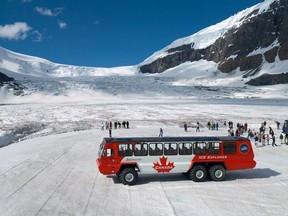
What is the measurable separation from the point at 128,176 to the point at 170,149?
104 inches

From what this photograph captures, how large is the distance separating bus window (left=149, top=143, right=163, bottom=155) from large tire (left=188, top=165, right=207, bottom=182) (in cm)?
205

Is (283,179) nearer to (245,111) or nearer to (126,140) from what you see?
(126,140)

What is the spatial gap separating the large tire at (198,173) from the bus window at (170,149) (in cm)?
133

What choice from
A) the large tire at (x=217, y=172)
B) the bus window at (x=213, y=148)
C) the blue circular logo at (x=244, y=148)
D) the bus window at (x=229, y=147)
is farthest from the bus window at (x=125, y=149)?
the blue circular logo at (x=244, y=148)

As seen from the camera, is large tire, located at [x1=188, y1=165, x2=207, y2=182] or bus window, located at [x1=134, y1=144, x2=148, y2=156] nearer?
bus window, located at [x1=134, y1=144, x2=148, y2=156]

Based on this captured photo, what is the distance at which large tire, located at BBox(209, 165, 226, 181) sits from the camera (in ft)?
65.3

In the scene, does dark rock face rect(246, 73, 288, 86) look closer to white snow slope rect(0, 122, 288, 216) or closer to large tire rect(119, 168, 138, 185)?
white snow slope rect(0, 122, 288, 216)

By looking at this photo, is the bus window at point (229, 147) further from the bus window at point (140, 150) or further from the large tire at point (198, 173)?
the bus window at point (140, 150)

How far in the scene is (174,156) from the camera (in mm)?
19734

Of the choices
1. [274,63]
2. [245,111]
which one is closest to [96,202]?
[245,111]

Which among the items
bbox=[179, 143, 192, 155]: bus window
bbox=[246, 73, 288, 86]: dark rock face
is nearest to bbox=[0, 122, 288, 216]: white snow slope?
bbox=[179, 143, 192, 155]: bus window

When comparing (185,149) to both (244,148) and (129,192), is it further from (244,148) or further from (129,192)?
(129,192)

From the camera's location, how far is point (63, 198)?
1698 centimetres

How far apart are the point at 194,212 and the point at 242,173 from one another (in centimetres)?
826
